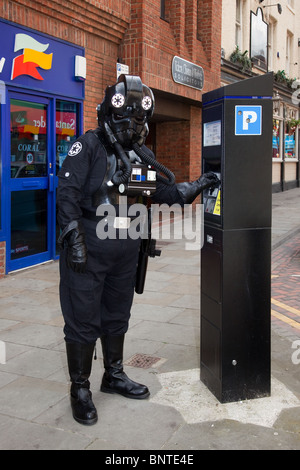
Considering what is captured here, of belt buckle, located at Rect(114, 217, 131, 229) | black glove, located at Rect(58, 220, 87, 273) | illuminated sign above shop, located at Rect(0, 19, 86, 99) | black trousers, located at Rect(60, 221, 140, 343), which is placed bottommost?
black trousers, located at Rect(60, 221, 140, 343)

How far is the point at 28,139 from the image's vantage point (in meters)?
7.38

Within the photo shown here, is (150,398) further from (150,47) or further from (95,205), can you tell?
(150,47)

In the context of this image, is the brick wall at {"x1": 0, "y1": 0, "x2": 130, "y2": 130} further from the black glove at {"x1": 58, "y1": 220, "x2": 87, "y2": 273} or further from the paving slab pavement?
the black glove at {"x1": 58, "y1": 220, "x2": 87, "y2": 273}

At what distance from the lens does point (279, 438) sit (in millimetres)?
2902

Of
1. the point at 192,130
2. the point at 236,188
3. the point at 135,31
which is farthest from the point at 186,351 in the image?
the point at 192,130

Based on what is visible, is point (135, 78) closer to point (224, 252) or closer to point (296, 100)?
point (224, 252)

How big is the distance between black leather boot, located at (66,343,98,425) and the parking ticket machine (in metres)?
0.85

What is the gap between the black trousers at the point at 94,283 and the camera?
3.13 m

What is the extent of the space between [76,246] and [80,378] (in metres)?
0.88

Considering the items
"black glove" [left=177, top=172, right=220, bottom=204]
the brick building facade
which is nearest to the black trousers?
"black glove" [left=177, top=172, right=220, bottom=204]

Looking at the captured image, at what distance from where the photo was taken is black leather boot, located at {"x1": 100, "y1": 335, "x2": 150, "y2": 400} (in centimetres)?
343

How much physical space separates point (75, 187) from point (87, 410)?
136 cm

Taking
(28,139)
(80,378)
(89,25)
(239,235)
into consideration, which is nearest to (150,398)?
(80,378)

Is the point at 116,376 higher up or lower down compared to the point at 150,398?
higher up
